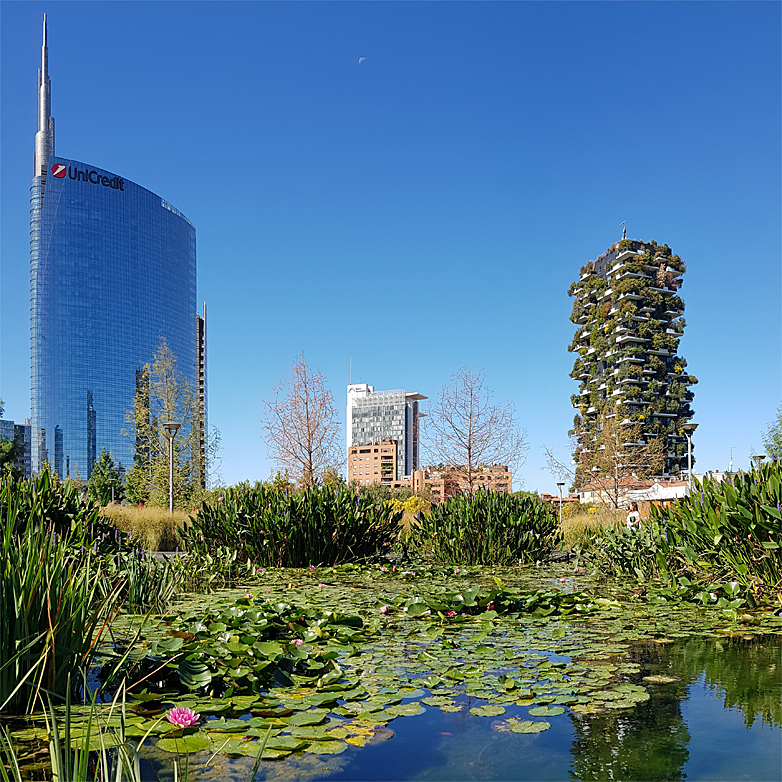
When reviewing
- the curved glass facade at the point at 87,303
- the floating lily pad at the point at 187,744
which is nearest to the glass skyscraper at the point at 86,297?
the curved glass facade at the point at 87,303

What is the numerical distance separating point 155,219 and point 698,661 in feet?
322

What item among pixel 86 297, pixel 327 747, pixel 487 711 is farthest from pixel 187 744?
pixel 86 297

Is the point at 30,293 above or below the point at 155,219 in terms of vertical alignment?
below

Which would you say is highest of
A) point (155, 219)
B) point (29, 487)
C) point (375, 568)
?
point (155, 219)

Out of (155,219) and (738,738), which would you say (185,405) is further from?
(155,219)

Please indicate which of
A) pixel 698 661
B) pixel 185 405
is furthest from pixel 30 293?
pixel 698 661

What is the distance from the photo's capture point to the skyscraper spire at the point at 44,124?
90562 mm

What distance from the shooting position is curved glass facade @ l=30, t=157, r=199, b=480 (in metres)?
84.2

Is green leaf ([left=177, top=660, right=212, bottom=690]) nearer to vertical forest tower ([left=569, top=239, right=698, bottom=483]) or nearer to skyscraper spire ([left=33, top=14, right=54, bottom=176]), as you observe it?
vertical forest tower ([left=569, top=239, right=698, bottom=483])

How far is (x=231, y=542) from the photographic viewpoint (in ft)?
28.5

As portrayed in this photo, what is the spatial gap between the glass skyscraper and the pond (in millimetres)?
82246

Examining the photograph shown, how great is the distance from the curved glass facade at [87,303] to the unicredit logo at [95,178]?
0.13 metres

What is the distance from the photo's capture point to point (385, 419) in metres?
112

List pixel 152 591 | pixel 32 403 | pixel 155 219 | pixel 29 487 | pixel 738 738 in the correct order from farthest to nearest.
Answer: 1. pixel 155 219
2. pixel 32 403
3. pixel 29 487
4. pixel 152 591
5. pixel 738 738
